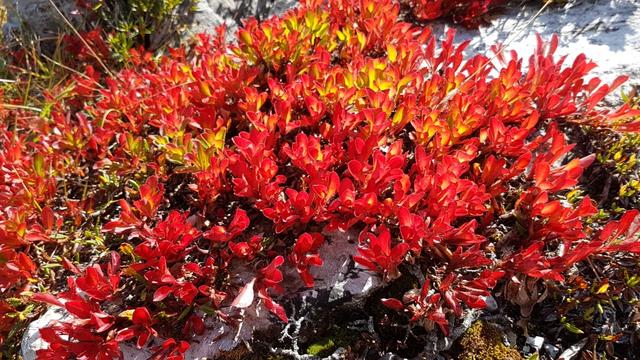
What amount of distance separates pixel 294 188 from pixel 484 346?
3.82ft

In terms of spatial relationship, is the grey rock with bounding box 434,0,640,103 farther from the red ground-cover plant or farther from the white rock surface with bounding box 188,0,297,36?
the white rock surface with bounding box 188,0,297,36

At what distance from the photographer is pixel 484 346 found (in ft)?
7.17

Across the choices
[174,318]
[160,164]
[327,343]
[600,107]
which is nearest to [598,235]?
[600,107]

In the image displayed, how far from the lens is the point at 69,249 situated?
2625 millimetres

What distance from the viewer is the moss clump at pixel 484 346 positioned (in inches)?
85.6

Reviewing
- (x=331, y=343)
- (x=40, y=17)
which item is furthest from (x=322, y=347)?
(x=40, y=17)

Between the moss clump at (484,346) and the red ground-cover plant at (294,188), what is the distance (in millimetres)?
182

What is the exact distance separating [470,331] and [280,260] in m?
0.92

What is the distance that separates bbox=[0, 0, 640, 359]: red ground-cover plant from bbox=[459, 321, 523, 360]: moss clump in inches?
7.2

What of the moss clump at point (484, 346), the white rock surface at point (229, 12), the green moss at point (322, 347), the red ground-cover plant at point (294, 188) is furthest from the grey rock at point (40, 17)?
the moss clump at point (484, 346)

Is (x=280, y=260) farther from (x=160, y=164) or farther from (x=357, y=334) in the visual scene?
(x=160, y=164)

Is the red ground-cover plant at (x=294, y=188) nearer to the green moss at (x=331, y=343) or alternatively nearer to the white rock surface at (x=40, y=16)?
the green moss at (x=331, y=343)

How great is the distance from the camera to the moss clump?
2.17m

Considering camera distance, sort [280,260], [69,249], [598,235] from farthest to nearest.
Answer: [69,249] → [598,235] → [280,260]
